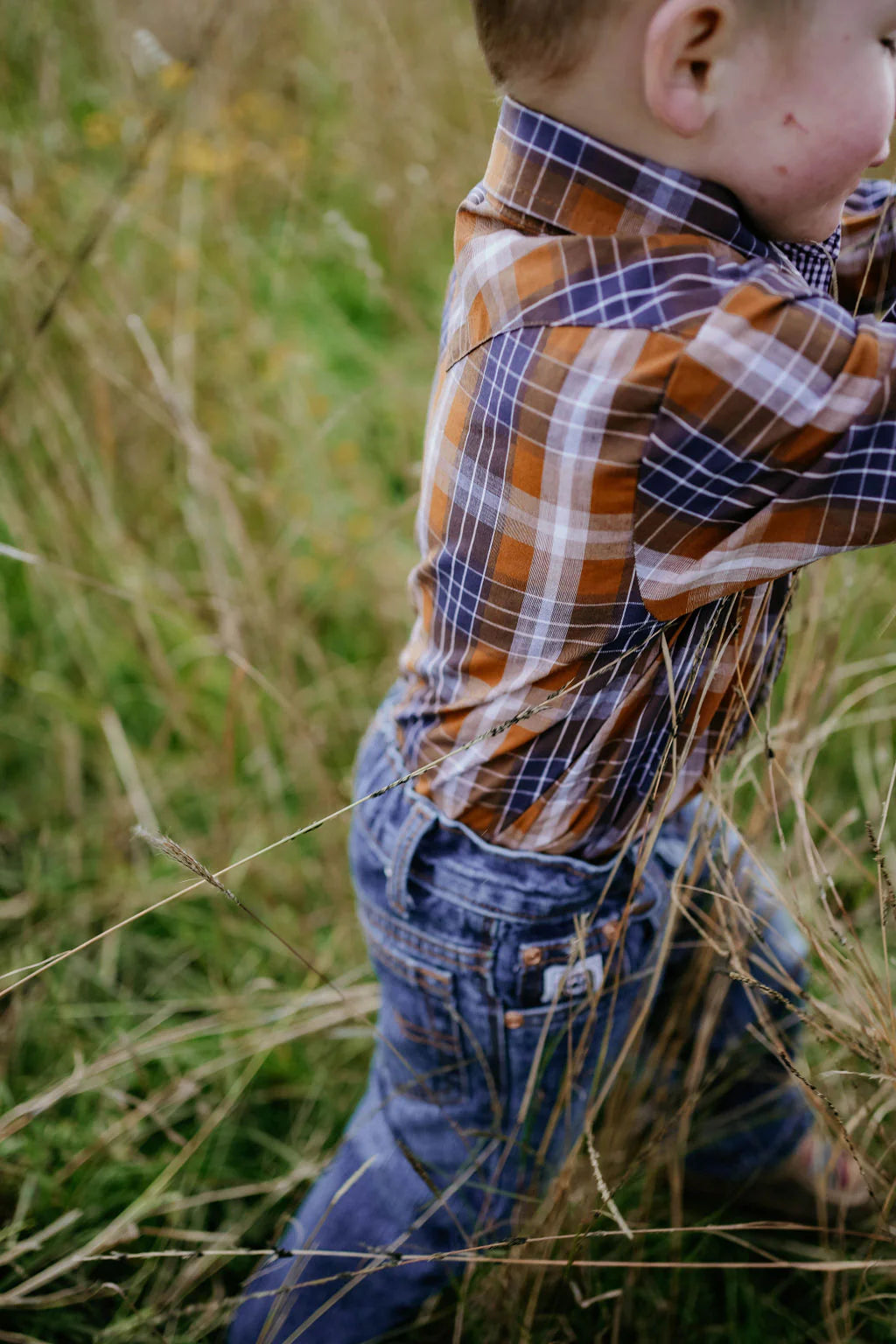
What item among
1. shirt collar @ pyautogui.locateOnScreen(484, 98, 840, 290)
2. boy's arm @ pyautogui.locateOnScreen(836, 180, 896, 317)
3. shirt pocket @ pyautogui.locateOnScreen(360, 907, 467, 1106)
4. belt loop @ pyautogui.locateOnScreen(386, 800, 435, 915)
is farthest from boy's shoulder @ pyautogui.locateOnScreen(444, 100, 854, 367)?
shirt pocket @ pyautogui.locateOnScreen(360, 907, 467, 1106)

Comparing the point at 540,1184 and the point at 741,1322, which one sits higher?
the point at 540,1184

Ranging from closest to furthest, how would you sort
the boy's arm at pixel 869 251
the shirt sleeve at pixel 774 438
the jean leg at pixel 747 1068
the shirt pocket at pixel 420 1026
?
1. the shirt sleeve at pixel 774 438
2. the boy's arm at pixel 869 251
3. the shirt pocket at pixel 420 1026
4. the jean leg at pixel 747 1068

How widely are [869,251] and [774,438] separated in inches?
14.5

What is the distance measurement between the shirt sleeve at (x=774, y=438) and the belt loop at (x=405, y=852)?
38 cm

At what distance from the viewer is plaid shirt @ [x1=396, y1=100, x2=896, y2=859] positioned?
0.62m

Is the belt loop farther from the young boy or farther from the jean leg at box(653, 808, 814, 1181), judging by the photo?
the jean leg at box(653, 808, 814, 1181)

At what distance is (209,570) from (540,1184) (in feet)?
3.57

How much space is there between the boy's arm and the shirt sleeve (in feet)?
0.86

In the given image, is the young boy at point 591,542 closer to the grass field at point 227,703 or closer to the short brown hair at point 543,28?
the short brown hair at point 543,28

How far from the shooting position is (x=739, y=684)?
33.4 inches

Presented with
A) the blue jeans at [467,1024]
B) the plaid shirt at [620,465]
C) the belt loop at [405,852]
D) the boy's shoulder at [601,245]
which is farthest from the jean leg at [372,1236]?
the boy's shoulder at [601,245]

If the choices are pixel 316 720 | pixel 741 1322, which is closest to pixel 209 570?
pixel 316 720

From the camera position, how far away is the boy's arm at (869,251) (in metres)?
0.86

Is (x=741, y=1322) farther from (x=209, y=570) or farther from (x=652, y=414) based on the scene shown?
(x=209, y=570)
